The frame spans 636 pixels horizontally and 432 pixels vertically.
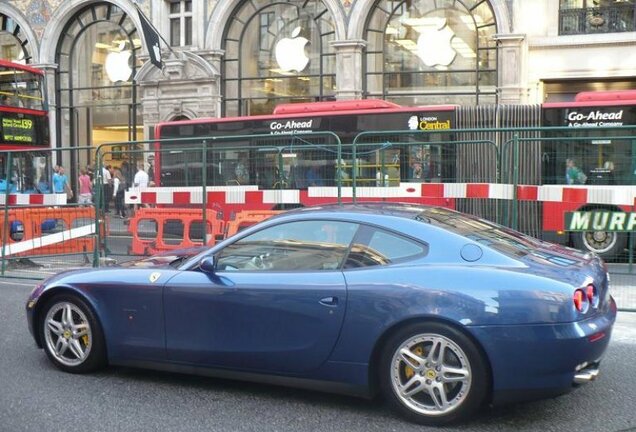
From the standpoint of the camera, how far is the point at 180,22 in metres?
23.9

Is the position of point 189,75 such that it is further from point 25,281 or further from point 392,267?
point 392,267

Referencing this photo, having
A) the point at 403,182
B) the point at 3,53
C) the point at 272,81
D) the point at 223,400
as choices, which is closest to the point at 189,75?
the point at 272,81

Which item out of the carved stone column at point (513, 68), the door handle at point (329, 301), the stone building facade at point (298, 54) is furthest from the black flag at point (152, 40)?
the door handle at point (329, 301)

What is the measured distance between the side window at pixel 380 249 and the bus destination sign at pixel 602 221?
14.2 ft

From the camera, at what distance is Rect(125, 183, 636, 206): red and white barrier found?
830cm

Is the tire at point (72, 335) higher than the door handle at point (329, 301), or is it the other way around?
the door handle at point (329, 301)

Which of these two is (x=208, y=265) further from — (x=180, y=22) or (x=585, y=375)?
(x=180, y=22)

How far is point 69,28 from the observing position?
26438 millimetres

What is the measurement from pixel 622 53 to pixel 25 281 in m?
16.9

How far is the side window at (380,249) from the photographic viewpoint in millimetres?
4305

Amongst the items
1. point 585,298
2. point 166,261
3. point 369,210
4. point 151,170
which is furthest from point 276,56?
point 585,298

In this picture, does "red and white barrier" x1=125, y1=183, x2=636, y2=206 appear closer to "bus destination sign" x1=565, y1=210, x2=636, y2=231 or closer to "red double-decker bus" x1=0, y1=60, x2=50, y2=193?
"bus destination sign" x1=565, y1=210, x2=636, y2=231

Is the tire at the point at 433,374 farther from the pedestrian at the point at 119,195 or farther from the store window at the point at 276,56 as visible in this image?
the store window at the point at 276,56

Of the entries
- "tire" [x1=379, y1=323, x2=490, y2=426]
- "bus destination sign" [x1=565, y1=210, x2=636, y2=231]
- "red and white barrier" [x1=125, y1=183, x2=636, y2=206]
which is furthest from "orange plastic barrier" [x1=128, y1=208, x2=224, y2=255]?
"tire" [x1=379, y1=323, x2=490, y2=426]
